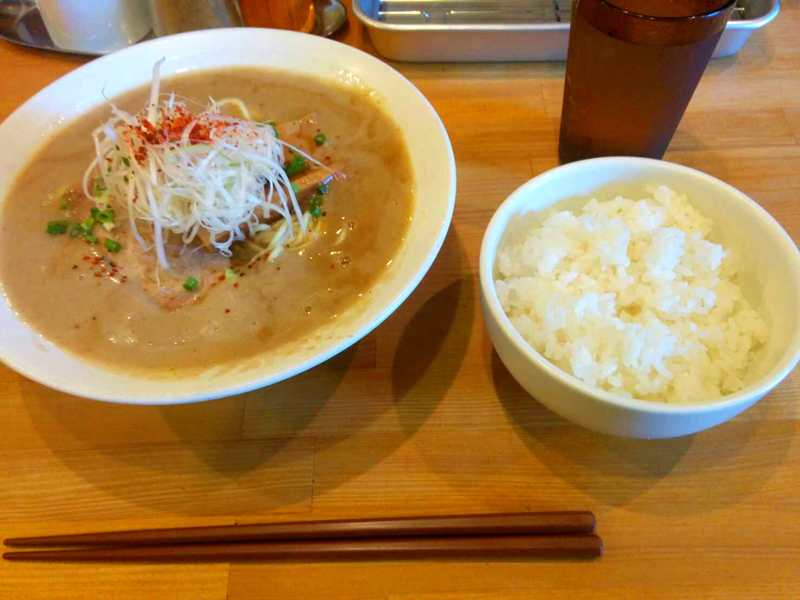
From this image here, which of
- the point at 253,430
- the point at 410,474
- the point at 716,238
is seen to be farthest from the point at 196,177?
the point at 716,238

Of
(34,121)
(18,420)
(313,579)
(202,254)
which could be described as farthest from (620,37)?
(18,420)

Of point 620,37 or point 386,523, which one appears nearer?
point 386,523

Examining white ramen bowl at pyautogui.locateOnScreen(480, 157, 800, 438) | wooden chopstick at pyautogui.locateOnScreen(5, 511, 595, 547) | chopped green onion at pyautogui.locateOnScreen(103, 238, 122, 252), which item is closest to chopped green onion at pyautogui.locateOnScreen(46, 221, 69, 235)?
chopped green onion at pyautogui.locateOnScreen(103, 238, 122, 252)

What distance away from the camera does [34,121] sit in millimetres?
1506

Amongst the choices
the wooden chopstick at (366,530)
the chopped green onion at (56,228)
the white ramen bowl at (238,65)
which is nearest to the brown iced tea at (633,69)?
the white ramen bowl at (238,65)

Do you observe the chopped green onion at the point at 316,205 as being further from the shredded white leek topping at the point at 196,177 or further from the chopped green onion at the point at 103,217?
the chopped green onion at the point at 103,217

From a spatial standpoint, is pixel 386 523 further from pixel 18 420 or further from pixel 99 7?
pixel 99 7

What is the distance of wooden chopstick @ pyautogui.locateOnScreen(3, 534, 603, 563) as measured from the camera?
1.04m

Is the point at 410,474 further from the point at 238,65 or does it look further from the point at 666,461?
the point at 238,65

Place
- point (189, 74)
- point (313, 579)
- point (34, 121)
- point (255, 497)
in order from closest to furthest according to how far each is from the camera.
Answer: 1. point (313, 579)
2. point (255, 497)
3. point (34, 121)
4. point (189, 74)

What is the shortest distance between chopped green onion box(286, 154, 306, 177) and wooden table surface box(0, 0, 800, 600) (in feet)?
1.47

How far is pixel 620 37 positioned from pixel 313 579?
1.37 metres

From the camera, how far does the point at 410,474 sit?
1175 mm

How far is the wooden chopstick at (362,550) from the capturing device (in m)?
1.04
